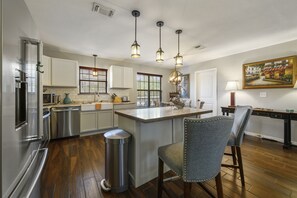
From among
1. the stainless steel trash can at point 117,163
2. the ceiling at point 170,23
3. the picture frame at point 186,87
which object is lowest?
the stainless steel trash can at point 117,163

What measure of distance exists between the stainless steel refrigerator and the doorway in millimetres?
4942

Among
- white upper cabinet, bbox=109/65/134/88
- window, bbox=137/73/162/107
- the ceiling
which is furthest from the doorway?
white upper cabinet, bbox=109/65/134/88

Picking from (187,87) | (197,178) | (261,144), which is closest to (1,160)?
(197,178)

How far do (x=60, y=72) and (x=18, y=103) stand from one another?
3.47 meters

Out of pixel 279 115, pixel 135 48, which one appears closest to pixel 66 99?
pixel 135 48

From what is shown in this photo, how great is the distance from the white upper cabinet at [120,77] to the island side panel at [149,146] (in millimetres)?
3096

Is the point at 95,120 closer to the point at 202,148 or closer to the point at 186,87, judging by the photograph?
the point at 202,148

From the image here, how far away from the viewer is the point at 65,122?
3436 mm

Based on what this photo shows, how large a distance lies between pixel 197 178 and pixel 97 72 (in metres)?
4.43

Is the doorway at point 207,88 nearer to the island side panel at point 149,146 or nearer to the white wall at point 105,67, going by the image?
the white wall at point 105,67

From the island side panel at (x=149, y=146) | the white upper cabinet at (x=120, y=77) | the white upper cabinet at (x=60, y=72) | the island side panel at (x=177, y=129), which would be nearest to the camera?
the island side panel at (x=149, y=146)

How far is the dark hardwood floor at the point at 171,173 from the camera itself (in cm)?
162

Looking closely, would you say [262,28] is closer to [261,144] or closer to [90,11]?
[261,144]

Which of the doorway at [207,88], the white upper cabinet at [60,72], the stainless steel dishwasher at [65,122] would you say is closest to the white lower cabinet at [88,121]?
the stainless steel dishwasher at [65,122]
